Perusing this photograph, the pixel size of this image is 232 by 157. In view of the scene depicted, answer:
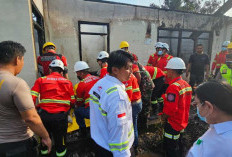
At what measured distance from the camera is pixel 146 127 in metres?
3.54

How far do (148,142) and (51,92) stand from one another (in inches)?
90.5

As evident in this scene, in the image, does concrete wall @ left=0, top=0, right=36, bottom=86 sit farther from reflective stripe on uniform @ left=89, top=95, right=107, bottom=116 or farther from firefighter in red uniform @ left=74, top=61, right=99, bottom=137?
reflective stripe on uniform @ left=89, top=95, right=107, bottom=116

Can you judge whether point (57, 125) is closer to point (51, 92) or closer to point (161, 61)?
point (51, 92)

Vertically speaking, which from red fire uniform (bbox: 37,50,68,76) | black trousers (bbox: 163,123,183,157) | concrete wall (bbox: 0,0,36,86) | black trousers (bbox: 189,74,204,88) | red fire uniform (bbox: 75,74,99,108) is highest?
concrete wall (bbox: 0,0,36,86)

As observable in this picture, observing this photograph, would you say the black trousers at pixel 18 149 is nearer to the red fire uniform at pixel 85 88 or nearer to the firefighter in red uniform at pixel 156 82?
the red fire uniform at pixel 85 88

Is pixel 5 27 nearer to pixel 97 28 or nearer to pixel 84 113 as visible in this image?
pixel 84 113

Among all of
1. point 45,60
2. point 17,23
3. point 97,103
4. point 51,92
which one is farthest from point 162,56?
point 17,23

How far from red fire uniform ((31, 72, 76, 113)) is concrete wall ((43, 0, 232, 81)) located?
3.20m

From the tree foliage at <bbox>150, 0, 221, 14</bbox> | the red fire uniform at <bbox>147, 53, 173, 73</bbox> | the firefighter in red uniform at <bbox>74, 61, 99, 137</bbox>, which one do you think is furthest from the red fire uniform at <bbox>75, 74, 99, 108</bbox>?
the tree foliage at <bbox>150, 0, 221, 14</bbox>

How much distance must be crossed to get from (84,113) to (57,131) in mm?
677

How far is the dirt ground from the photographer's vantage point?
113 inches

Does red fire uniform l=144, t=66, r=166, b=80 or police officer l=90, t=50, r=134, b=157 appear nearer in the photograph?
police officer l=90, t=50, r=134, b=157

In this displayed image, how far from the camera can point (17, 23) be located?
8.94 ft

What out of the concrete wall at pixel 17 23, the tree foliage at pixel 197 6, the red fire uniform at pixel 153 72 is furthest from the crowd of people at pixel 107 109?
the tree foliage at pixel 197 6
